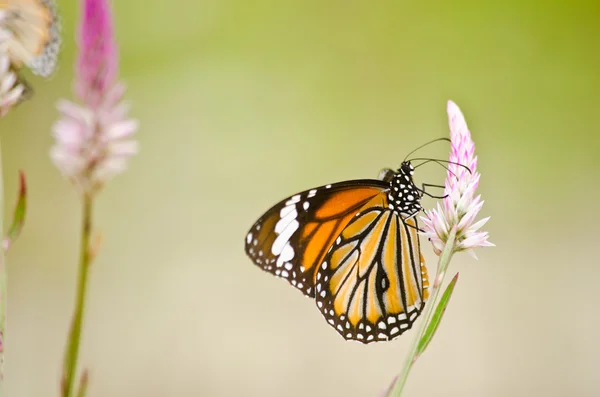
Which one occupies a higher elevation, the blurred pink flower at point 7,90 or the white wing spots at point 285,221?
the white wing spots at point 285,221

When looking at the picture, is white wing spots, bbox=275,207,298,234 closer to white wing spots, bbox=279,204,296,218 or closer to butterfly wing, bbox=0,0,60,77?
white wing spots, bbox=279,204,296,218

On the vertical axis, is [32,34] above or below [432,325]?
above

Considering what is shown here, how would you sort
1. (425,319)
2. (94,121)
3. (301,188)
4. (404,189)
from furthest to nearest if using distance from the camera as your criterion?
1. (301,188)
2. (404,189)
3. (425,319)
4. (94,121)

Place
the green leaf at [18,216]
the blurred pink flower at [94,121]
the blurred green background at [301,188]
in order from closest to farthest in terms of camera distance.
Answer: the blurred pink flower at [94,121] < the green leaf at [18,216] < the blurred green background at [301,188]

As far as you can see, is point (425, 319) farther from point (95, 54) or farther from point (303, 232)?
point (303, 232)

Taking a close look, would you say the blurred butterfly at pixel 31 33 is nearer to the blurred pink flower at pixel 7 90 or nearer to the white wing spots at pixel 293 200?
the blurred pink flower at pixel 7 90

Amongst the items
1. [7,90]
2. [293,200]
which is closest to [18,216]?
[7,90]

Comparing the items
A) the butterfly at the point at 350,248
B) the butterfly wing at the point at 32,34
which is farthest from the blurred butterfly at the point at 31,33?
the butterfly at the point at 350,248

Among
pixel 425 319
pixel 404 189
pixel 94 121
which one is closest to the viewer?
pixel 94 121
